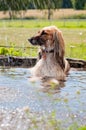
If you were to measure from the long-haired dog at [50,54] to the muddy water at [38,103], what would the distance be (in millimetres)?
432

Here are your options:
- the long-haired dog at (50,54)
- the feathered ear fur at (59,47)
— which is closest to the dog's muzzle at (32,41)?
the long-haired dog at (50,54)

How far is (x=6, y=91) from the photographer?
29.3 feet

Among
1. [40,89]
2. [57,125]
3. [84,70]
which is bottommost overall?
[84,70]

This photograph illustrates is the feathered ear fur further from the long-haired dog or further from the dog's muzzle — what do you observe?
the dog's muzzle

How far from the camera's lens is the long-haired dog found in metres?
11.2

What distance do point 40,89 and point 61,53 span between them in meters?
2.33

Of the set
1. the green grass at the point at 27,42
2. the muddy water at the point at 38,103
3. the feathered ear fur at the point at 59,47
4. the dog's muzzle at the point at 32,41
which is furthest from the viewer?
the green grass at the point at 27,42

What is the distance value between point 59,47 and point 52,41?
0.20 metres

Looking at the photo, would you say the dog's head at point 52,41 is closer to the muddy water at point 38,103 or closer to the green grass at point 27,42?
the muddy water at point 38,103

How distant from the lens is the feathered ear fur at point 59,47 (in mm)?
11109

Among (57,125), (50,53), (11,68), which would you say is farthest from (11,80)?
(57,125)

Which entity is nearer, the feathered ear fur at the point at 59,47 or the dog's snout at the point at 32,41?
the feathered ear fur at the point at 59,47

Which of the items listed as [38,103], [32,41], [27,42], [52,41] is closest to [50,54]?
[52,41]

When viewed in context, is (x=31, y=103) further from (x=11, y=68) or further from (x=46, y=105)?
(x=11, y=68)
